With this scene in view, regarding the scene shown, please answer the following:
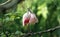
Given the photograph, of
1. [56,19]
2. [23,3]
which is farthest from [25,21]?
[56,19]

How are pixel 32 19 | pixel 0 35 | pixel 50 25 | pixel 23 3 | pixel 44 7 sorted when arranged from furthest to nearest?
pixel 50 25
pixel 23 3
pixel 44 7
pixel 0 35
pixel 32 19

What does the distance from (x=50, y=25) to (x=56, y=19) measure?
0.11m

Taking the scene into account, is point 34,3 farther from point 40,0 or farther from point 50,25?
point 50,25

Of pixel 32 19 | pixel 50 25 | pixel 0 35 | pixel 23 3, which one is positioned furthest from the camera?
pixel 50 25

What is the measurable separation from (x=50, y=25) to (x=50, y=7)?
281 millimetres

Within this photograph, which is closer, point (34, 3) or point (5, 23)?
point (5, 23)

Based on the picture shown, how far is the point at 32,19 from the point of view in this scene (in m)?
1.42

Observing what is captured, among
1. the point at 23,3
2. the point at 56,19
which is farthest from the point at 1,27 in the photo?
the point at 56,19

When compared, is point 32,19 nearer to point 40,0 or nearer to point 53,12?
point 40,0

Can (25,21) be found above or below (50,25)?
above

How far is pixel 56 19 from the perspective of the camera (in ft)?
10.9

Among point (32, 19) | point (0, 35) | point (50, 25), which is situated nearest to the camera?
point (32, 19)

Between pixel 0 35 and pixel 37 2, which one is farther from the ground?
pixel 37 2

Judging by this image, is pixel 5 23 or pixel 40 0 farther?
pixel 40 0
